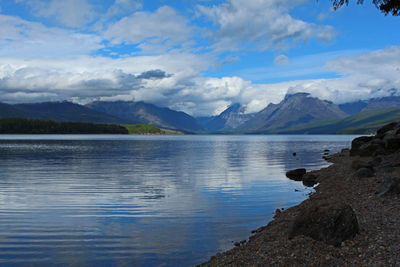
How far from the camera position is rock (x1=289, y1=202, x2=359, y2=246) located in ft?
47.2

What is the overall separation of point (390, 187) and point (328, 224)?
10385 millimetres

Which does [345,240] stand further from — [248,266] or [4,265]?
[4,265]

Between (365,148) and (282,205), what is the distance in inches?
1450

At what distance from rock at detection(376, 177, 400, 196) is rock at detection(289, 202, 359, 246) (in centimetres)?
890

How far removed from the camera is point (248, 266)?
42.2 feet

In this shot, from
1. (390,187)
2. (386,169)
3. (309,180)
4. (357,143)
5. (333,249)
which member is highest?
(357,143)

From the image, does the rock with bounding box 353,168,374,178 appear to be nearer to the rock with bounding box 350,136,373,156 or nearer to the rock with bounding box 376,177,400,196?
the rock with bounding box 376,177,400,196

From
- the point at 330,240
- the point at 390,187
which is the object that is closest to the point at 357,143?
the point at 390,187

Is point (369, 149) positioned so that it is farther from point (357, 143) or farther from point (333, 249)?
point (333, 249)

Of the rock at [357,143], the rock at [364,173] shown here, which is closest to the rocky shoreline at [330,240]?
the rock at [364,173]

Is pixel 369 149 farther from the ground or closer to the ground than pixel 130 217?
farther from the ground

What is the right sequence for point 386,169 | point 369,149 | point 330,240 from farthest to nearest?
point 369,149 → point 386,169 → point 330,240

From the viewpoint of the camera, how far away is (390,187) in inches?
870

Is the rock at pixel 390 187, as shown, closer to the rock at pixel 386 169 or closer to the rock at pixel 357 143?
the rock at pixel 386 169
